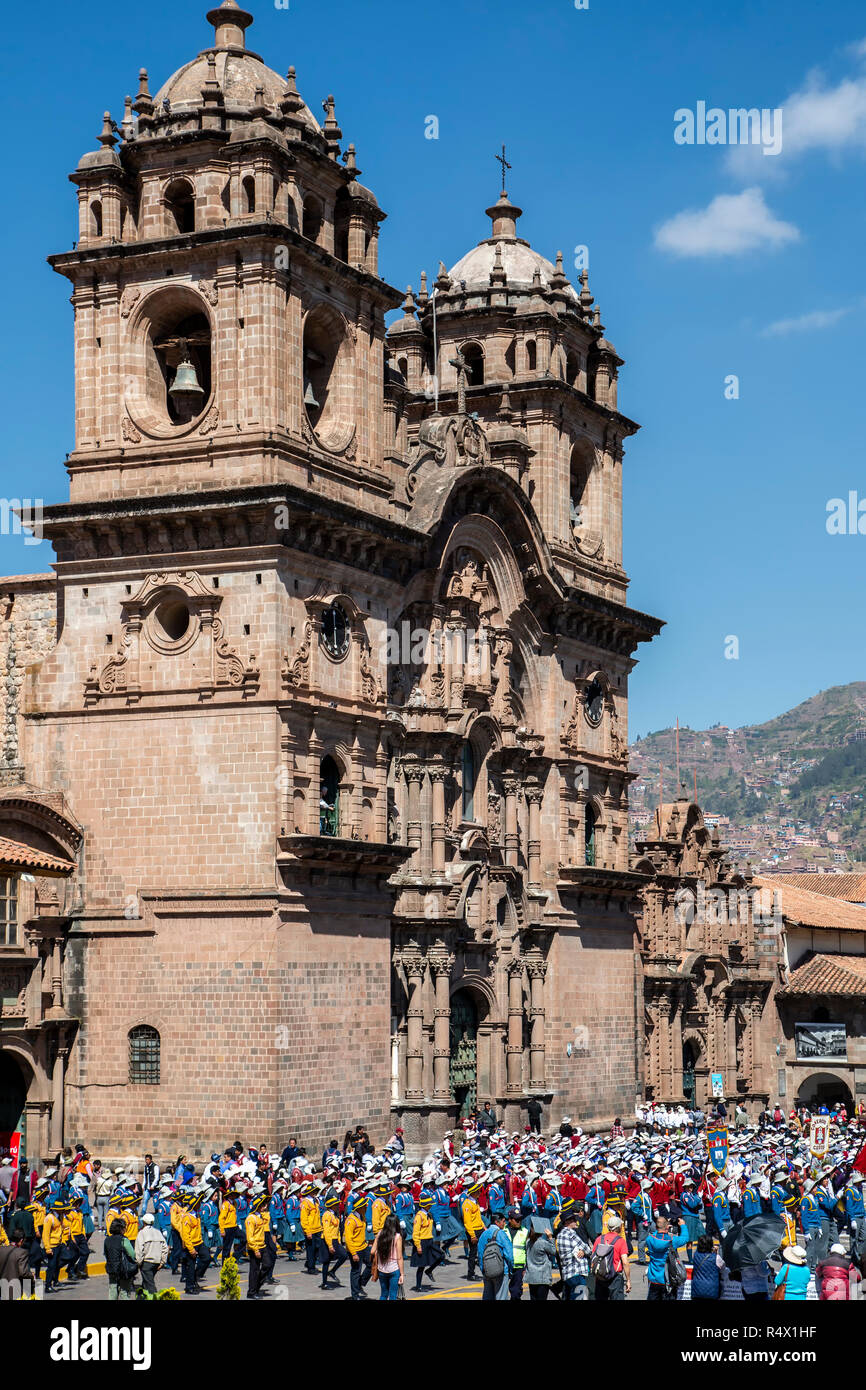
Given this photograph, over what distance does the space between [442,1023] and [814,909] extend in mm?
33502

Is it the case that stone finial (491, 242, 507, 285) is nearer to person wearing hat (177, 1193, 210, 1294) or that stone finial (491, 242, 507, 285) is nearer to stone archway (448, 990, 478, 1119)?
stone archway (448, 990, 478, 1119)

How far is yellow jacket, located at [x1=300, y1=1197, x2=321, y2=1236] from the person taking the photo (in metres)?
29.2

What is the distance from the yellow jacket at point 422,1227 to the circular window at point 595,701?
2665 centimetres

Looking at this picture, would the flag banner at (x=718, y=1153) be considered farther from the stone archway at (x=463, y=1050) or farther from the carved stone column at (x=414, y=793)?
the carved stone column at (x=414, y=793)

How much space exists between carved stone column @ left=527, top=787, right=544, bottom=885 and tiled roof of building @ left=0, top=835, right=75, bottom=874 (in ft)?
50.7

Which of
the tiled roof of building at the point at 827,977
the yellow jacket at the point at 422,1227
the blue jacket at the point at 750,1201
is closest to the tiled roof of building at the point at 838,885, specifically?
the tiled roof of building at the point at 827,977

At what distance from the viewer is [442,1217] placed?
29.7 meters

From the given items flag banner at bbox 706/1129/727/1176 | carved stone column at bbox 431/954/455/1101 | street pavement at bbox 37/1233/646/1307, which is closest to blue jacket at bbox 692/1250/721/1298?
street pavement at bbox 37/1233/646/1307

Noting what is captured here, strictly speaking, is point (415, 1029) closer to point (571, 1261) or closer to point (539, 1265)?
point (571, 1261)

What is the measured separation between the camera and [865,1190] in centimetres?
3344

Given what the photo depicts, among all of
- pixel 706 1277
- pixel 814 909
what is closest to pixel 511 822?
pixel 814 909
